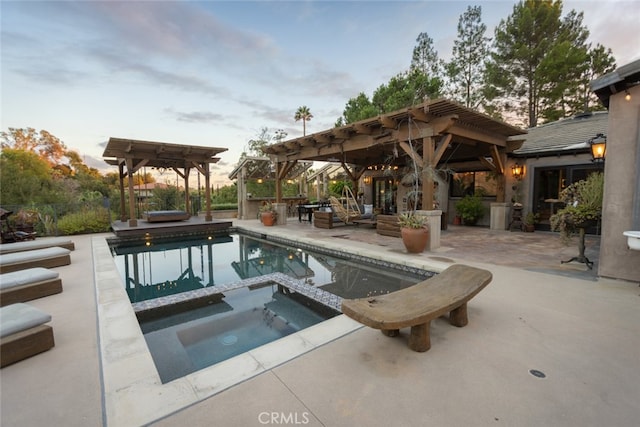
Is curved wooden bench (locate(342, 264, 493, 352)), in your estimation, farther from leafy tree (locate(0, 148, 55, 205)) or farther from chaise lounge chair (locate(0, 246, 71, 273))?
leafy tree (locate(0, 148, 55, 205))

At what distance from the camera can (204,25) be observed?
8.38 meters

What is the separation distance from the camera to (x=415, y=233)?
5.66m

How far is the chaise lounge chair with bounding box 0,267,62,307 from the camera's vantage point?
3205 millimetres

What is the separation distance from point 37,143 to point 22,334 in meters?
33.6

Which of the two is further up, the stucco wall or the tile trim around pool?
the stucco wall

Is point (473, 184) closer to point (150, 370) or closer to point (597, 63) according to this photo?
point (597, 63)

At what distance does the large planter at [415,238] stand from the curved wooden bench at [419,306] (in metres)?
2.75

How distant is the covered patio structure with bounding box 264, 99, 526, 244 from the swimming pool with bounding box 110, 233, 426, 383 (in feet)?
8.81

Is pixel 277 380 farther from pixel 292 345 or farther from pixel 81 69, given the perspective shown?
pixel 81 69

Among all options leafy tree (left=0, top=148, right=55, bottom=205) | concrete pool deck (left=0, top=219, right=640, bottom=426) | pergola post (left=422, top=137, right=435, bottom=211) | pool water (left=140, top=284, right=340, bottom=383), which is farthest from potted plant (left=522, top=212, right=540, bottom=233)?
leafy tree (left=0, top=148, right=55, bottom=205)

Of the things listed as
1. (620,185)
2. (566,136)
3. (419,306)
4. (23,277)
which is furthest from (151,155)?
(566,136)

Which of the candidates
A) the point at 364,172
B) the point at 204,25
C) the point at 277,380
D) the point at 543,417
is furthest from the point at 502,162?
the point at 204,25

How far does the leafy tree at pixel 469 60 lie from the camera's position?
17453mm

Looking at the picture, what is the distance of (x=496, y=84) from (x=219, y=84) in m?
15.8
